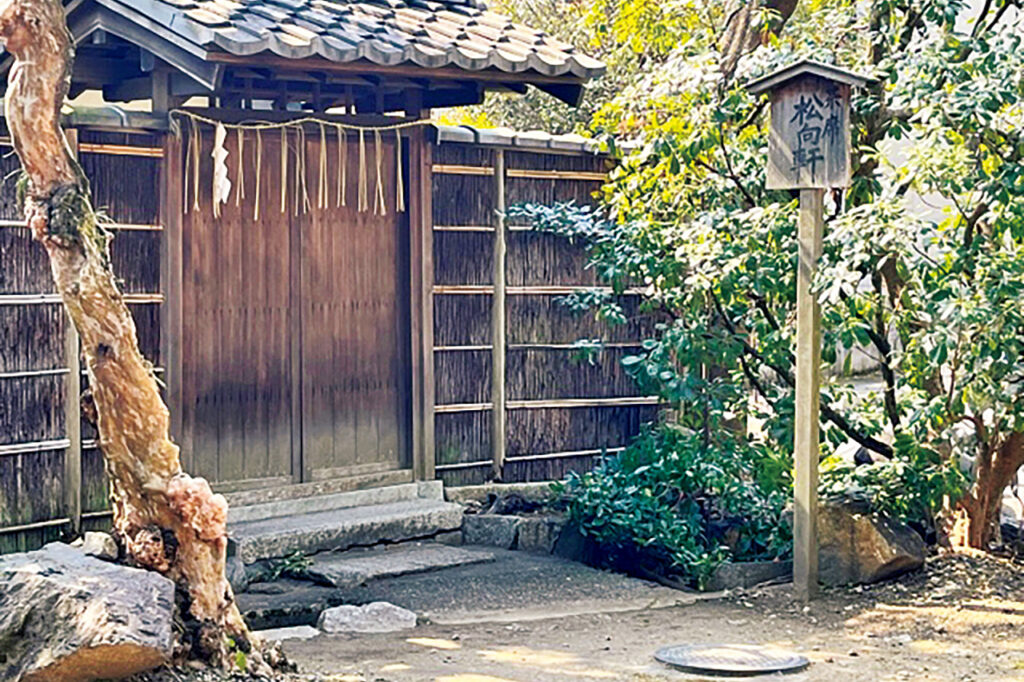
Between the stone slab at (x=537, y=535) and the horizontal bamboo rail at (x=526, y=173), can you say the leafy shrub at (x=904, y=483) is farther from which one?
the horizontal bamboo rail at (x=526, y=173)

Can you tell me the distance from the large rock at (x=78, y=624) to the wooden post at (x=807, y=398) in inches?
177

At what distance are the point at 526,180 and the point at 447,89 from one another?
90 cm

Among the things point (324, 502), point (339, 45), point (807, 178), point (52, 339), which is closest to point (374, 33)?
point (339, 45)

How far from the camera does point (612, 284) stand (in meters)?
10.8

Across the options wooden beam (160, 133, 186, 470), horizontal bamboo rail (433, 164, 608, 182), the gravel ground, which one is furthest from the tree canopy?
wooden beam (160, 133, 186, 470)

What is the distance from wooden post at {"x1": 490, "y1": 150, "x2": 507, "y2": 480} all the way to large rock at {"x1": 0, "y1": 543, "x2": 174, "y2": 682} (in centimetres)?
531

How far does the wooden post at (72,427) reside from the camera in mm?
9141

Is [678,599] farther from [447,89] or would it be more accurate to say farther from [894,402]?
[447,89]

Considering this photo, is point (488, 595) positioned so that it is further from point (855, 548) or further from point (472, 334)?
point (472, 334)

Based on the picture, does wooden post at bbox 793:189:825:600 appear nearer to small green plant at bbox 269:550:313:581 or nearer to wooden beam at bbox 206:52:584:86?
wooden beam at bbox 206:52:584:86

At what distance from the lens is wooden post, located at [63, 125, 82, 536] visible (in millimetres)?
9141

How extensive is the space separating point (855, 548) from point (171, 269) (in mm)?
4715

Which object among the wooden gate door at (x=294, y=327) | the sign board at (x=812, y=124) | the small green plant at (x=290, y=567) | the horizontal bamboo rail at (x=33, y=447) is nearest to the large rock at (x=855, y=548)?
the sign board at (x=812, y=124)

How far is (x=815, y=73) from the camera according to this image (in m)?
9.07
